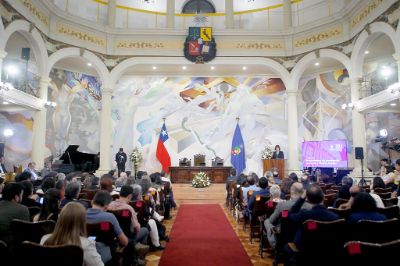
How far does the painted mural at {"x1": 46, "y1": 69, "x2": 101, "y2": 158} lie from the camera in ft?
43.9

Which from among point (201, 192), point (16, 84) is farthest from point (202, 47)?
point (16, 84)

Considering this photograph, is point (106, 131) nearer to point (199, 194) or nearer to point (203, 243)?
point (199, 194)

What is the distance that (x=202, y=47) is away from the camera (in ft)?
43.7

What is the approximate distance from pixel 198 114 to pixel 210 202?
5652mm

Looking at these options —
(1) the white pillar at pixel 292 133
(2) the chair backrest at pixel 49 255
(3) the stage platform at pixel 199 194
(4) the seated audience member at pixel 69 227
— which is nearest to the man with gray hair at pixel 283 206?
(4) the seated audience member at pixel 69 227

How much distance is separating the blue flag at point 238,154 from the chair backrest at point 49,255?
12.5 m

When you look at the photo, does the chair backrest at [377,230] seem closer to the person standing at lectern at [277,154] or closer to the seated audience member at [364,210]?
the seated audience member at [364,210]

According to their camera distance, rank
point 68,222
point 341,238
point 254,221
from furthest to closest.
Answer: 1. point 254,221
2. point 341,238
3. point 68,222

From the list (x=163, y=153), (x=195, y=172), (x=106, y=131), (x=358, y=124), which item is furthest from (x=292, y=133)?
(x=106, y=131)

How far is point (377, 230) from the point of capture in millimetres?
2701

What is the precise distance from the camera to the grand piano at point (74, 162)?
11.2 m

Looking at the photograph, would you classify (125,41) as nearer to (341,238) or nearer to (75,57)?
(75,57)

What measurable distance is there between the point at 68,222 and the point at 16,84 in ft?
34.8

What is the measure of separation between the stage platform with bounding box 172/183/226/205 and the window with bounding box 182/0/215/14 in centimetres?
921
